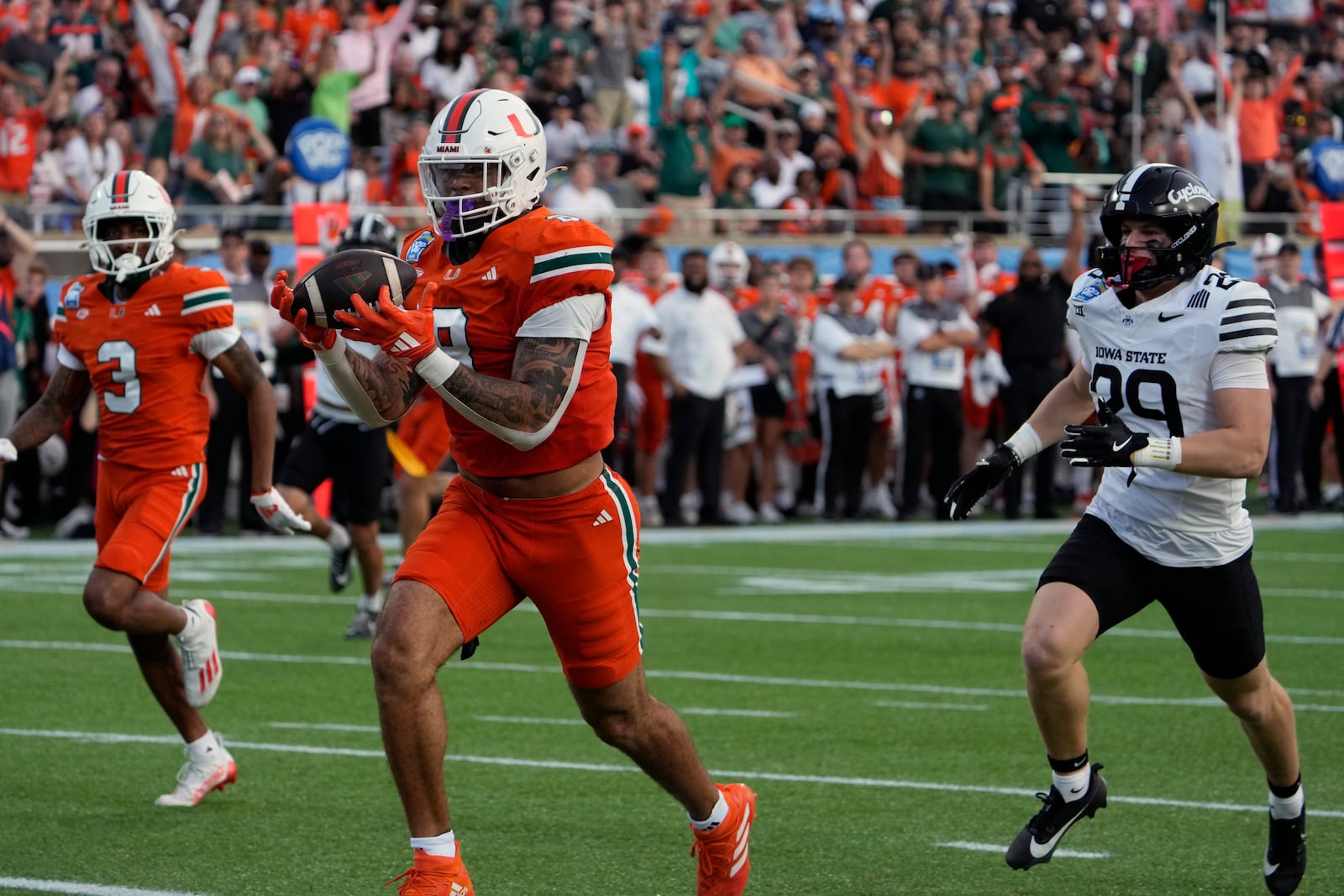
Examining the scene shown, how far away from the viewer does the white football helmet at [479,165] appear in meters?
4.74

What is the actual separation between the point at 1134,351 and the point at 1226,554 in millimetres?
579

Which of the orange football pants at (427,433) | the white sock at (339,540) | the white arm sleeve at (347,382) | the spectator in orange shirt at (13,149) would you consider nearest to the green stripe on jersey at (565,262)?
the white arm sleeve at (347,382)

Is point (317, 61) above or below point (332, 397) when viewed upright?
above

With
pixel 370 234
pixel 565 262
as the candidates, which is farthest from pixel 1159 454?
pixel 370 234

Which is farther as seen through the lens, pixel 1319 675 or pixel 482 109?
pixel 1319 675

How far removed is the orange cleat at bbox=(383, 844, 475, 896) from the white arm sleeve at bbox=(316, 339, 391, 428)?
39.9 inches

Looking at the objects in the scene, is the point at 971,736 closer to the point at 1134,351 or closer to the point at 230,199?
the point at 1134,351

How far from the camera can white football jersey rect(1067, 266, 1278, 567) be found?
5078mm

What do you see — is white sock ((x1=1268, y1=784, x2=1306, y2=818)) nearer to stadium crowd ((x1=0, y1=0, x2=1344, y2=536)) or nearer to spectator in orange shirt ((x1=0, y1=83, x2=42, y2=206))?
stadium crowd ((x1=0, y1=0, x2=1344, y2=536))

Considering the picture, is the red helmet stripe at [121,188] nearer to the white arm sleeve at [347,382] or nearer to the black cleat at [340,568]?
the white arm sleeve at [347,382]

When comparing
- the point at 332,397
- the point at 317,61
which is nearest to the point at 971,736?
the point at 332,397

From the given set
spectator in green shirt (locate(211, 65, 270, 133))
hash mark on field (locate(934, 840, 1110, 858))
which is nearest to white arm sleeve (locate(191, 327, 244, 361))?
hash mark on field (locate(934, 840, 1110, 858))

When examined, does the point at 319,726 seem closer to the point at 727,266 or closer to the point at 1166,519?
the point at 1166,519

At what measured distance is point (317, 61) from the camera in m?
16.6
